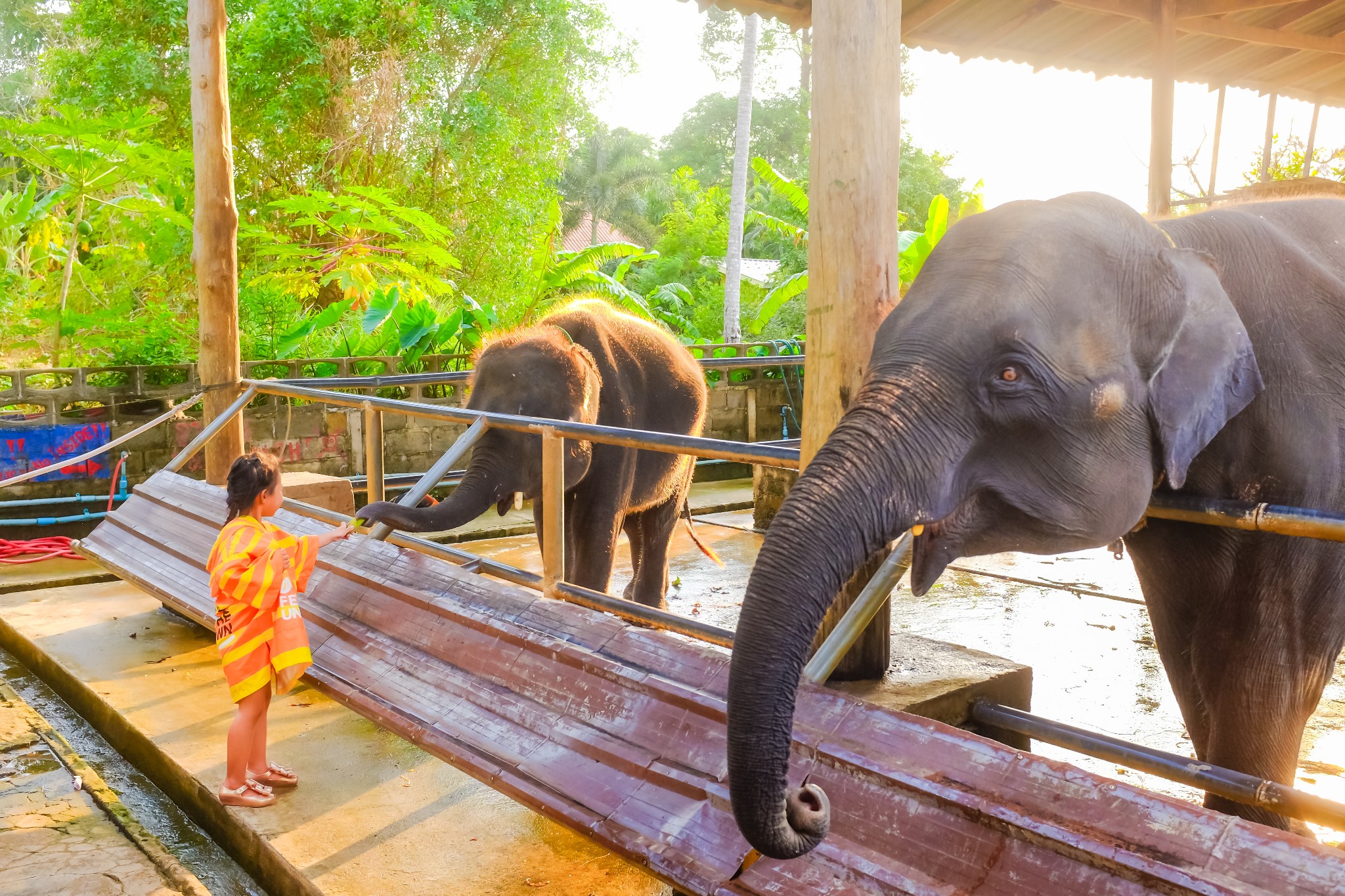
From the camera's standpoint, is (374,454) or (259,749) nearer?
(259,749)

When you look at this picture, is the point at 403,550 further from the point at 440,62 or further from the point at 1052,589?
the point at 440,62

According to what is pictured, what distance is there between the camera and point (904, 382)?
191 centimetres

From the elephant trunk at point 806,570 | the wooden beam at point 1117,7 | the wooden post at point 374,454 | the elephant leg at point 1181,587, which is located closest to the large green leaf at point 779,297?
the wooden beam at point 1117,7

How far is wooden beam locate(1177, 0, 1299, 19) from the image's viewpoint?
14.8 ft

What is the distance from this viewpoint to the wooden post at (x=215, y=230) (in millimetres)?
6242

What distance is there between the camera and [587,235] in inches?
1718

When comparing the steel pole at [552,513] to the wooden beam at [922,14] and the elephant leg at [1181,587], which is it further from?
the wooden beam at [922,14]

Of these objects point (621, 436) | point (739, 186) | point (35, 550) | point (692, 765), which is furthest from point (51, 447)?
point (739, 186)

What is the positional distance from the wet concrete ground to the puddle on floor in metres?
2.65

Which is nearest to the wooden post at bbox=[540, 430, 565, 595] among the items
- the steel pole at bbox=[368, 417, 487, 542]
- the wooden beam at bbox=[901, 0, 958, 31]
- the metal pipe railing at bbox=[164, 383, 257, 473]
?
the steel pole at bbox=[368, 417, 487, 542]

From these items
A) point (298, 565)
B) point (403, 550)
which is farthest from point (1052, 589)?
point (298, 565)

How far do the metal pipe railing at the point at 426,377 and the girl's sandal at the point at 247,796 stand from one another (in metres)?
2.75

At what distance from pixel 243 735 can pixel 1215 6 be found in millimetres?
4988

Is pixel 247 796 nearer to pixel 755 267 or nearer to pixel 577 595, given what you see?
pixel 577 595
